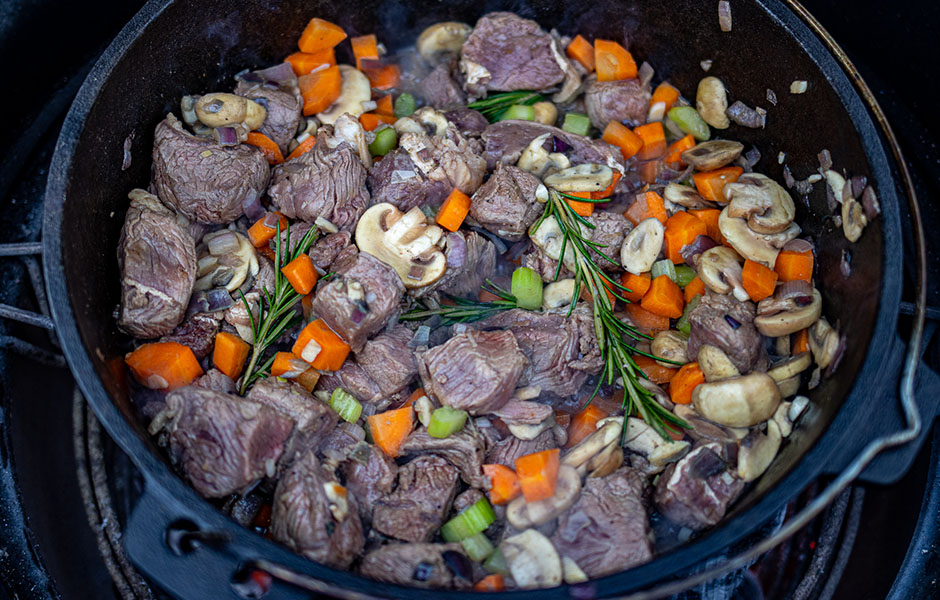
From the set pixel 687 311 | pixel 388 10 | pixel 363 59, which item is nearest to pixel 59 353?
pixel 363 59

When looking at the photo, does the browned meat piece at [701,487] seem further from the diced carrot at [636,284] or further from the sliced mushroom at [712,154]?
the sliced mushroom at [712,154]

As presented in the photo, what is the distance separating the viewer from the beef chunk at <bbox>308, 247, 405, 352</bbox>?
2307 mm

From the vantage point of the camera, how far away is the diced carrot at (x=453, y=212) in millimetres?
2582

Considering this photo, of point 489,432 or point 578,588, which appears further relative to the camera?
point 489,432

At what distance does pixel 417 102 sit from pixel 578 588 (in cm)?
213

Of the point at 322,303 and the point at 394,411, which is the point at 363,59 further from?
the point at 394,411

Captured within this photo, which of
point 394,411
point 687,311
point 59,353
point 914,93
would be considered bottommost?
point 59,353

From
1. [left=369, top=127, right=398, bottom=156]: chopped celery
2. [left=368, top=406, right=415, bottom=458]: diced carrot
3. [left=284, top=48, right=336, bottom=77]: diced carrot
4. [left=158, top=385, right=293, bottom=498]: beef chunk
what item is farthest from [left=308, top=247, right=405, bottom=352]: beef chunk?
[left=284, top=48, right=336, bottom=77]: diced carrot

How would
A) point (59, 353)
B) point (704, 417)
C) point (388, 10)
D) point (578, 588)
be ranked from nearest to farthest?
1. point (578, 588)
2. point (704, 417)
3. point (59, 353)
4. point (388, 10)

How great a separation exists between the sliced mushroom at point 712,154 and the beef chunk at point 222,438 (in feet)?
5.88

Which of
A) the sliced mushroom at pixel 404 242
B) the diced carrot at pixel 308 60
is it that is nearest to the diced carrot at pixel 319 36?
the diced carrot at pixel 308 60

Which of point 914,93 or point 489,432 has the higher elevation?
point 914,93

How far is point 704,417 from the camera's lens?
2334 millimetres

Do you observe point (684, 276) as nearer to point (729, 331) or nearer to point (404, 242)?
point (729, 331)
